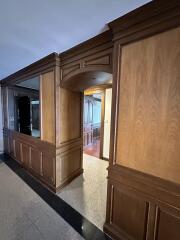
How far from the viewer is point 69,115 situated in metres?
2.63

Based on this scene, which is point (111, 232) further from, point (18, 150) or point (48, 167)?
point (18, 150)

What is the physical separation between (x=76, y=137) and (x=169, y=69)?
2201 mm

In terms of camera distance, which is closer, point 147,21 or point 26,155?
point 147,21

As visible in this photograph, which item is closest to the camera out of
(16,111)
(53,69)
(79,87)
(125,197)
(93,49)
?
(125,197)

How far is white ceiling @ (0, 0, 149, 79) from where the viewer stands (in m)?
1.19

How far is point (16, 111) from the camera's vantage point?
12.9 ft

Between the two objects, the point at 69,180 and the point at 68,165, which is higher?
the point at 68,165

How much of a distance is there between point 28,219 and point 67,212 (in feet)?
1.78

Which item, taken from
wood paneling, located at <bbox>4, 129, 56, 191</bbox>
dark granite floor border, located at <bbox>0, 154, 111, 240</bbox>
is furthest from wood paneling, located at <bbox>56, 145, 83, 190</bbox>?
dark granite floor border, located at <bbox>0, 154, 111, 240</bbox>

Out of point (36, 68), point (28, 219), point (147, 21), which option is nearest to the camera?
point (147, 21)

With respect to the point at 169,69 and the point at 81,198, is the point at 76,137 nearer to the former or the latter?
the point at 81,198

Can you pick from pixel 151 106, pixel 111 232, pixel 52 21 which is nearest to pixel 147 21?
pixel 151 106

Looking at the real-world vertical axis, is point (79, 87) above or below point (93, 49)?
below

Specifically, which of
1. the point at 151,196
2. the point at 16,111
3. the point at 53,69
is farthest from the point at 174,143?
the point at 16,111
